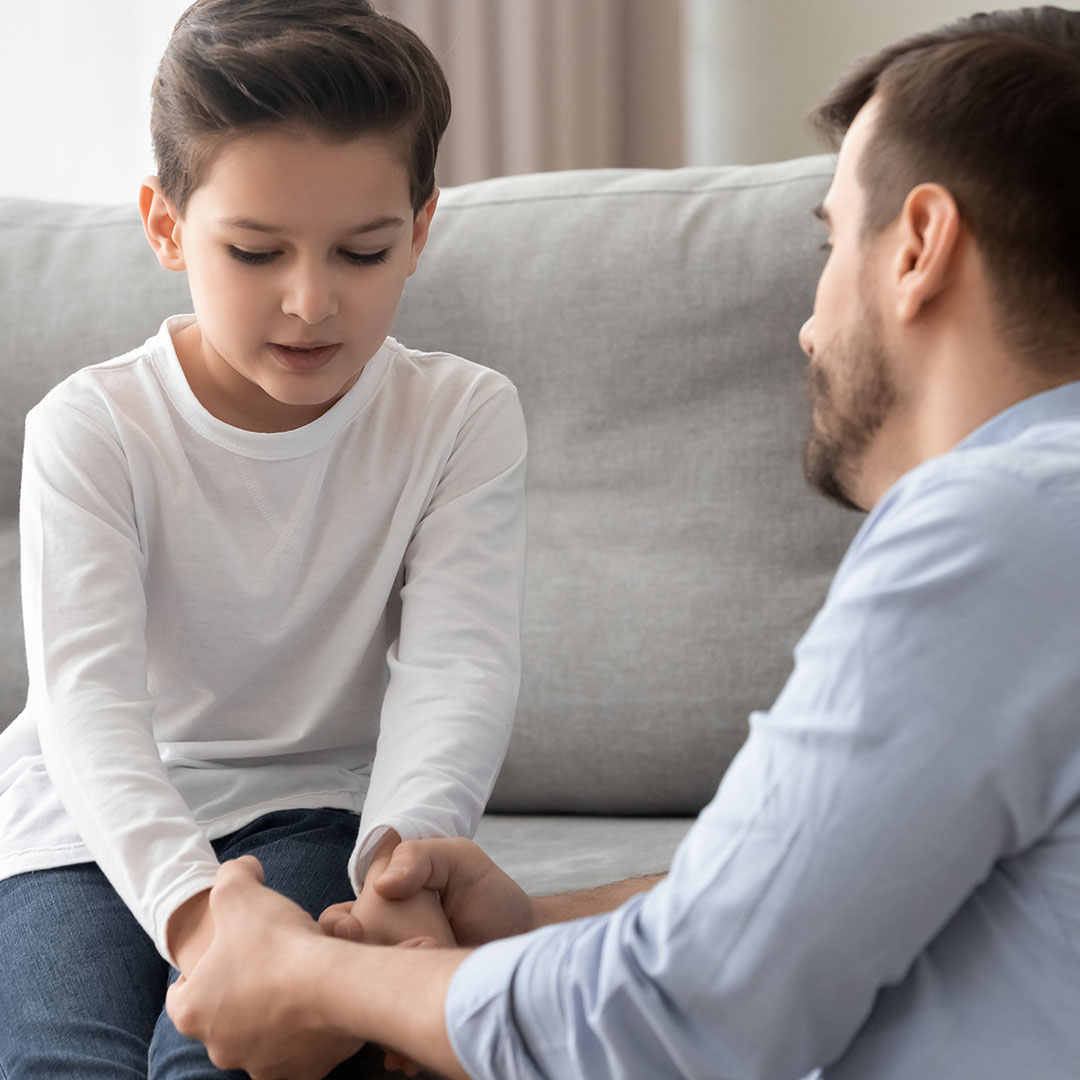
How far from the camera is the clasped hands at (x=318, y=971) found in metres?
0.80

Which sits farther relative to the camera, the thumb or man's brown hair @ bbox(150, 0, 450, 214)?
man's brown hair @ bbox(150, 0, 450, 214)

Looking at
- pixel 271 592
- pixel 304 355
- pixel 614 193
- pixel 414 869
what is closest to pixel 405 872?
pixel 414 869

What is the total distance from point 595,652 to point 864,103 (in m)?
0.80

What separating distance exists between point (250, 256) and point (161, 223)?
149mm

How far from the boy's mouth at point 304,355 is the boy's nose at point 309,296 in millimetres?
48

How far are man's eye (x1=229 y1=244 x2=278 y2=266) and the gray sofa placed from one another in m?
0.54

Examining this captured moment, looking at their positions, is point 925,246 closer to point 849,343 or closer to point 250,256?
point 849,343

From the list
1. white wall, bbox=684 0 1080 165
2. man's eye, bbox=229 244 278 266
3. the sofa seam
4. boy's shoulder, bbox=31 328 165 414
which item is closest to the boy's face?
man's eye, bbox=229 244 278 266

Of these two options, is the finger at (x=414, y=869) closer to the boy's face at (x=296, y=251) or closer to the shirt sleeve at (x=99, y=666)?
the shirt sleeve at (x=99, y=666)

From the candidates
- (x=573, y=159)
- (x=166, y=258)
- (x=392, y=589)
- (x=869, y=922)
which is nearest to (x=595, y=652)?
(x=392, y=589)

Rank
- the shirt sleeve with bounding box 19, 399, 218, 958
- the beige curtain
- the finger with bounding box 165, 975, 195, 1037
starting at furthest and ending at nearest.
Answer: the beige curtain → the shirt sleeve with bounding box 19, 399, 218, 958 → the finger with bounding box 165, 975, 195, 1037

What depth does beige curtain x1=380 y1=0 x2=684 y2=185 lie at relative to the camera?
2.49 metres

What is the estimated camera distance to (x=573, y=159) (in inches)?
102

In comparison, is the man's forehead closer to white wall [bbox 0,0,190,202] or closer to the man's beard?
the man's beard
